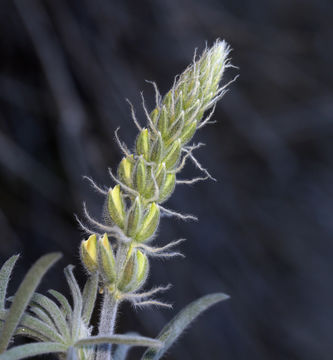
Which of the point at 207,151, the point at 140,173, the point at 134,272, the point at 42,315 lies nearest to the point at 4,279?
the point at 42,315

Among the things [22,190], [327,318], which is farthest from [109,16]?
[327,318]

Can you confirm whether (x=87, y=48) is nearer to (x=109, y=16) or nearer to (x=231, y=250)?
(x=109, y=16)

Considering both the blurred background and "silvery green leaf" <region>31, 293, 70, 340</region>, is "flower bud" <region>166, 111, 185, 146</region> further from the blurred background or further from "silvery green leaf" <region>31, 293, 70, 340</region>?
the blurred background

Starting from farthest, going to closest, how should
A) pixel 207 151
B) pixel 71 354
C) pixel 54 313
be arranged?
1. pixel 207 151
2. pixel 54 313
3. pixel 71 354

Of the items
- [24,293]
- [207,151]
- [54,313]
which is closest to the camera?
[24,293]

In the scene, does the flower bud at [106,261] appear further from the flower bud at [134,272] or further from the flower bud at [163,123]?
the flower bud at [163,123]

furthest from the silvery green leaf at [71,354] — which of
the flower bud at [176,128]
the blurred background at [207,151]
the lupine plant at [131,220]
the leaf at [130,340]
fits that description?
the blurred background at [207,151]

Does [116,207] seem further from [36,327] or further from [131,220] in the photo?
[36,327]
